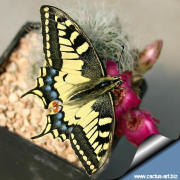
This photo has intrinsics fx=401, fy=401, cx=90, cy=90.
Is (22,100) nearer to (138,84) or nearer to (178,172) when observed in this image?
(138,84)

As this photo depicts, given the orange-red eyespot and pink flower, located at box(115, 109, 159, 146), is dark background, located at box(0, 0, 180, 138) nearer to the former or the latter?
pink flower, located at box(115, 109, 159, 146)

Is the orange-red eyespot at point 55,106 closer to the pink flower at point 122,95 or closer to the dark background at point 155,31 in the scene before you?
the pink flower at point 122,95

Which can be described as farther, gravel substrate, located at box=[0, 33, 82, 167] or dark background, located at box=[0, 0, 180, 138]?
dark background, located at box=[0, 0, 180, 138]

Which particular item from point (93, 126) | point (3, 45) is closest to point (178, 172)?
point (93, 126)

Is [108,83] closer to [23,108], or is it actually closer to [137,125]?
[137,125]

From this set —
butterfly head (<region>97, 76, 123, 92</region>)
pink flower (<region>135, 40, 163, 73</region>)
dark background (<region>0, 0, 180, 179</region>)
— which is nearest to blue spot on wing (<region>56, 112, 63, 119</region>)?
butterfly head (<region>97, 76, 123, 92</region>)

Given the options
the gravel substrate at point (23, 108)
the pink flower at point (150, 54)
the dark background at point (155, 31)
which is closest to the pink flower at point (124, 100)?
the pink flower at point (150, 54)
